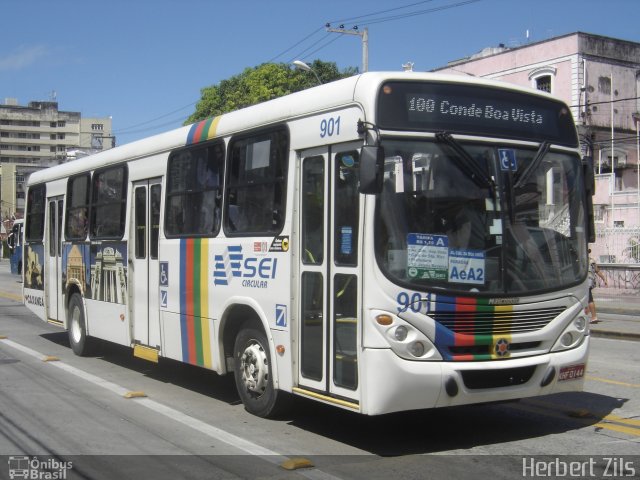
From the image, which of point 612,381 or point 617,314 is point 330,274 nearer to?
point 612,381

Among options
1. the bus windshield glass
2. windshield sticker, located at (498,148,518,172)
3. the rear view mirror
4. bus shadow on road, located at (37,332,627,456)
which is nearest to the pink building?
bus shadow on road, located at (37,332,627,456)

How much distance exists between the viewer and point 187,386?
10.0 m

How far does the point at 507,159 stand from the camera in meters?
6.71

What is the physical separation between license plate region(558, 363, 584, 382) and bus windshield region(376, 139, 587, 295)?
0.77 metres

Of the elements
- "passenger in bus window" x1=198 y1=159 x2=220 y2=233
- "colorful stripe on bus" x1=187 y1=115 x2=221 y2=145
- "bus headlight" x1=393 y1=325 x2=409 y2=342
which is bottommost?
"bus headlight" x1=393 y1=325 x2=409 y2=342

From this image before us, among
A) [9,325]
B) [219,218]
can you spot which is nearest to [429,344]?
[219,218]

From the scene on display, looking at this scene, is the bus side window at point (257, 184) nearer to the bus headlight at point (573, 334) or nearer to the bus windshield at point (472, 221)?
the bus windshield at point (472, 221)

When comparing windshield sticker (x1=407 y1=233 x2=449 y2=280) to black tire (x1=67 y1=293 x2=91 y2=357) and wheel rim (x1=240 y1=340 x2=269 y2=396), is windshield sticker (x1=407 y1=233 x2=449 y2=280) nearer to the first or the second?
wheel rim (x1=240 y1=340 x2=269 y2=396)

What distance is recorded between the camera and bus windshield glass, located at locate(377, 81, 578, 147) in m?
6.38

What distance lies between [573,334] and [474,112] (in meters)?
2.26

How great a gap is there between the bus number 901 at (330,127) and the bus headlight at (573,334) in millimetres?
2776

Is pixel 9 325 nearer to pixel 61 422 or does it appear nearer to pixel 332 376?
pixel 61 422

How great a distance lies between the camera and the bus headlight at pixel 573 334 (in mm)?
6832

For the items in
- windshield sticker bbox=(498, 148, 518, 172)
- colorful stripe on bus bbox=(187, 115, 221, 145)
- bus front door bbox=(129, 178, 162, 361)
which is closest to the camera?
windshield sticker bbox=(498, 148, 518, 172)
